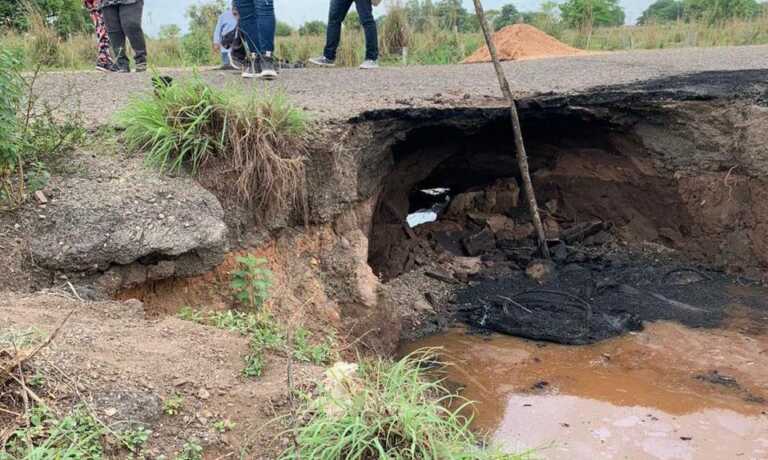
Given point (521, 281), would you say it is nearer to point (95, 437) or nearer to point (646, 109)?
point (646, 109)

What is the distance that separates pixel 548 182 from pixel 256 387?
5.10 m

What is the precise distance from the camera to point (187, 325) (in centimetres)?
320

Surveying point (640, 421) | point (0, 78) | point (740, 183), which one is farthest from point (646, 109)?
point (0, 78)

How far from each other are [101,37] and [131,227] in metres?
4.11

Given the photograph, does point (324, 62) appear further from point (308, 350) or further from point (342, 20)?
point (308, 350)

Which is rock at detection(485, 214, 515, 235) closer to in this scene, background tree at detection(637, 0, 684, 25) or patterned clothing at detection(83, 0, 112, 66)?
patterned clothing at detection(83, 0, 112, 66)

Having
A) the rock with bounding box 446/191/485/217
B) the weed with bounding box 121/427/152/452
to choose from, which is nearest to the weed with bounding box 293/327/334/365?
the weed with bounding box 121/427/152/452

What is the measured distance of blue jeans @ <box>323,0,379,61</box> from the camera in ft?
22.6

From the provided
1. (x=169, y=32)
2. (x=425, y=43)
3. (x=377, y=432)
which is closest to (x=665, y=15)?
(x=425, y=43)

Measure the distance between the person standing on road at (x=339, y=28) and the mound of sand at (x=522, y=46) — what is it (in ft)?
9.46

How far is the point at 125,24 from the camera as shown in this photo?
623 cm

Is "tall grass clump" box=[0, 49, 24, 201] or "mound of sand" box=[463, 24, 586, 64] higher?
"mound of sand" box=[463, 24, 586, 64]

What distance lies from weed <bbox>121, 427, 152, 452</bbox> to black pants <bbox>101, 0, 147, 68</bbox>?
489 centimetres

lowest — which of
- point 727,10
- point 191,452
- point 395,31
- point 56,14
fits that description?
point 191,452
